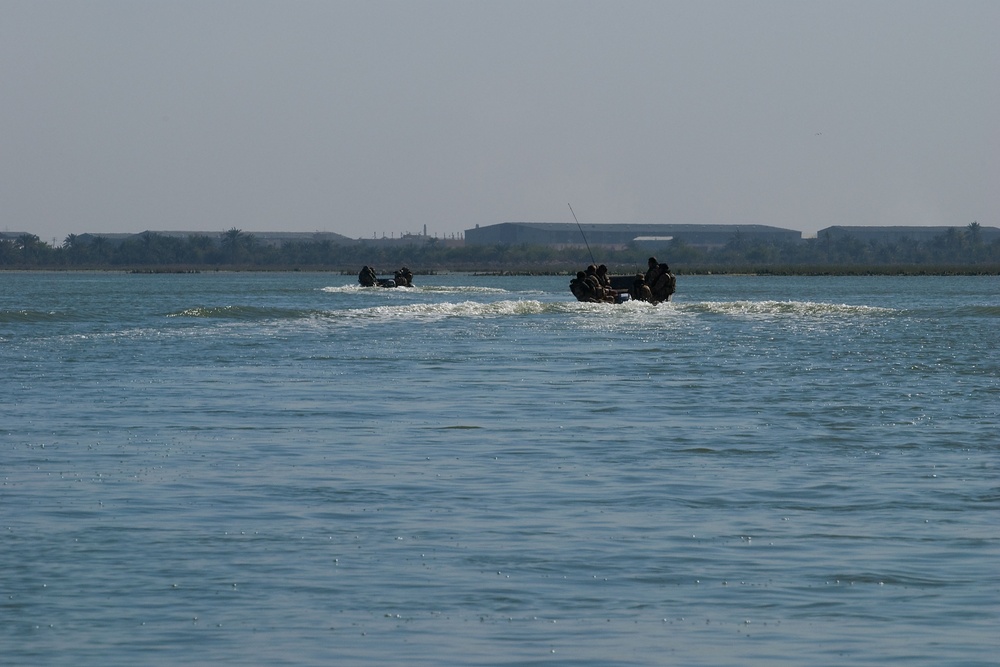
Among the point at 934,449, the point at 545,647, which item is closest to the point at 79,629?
the point at 545,647

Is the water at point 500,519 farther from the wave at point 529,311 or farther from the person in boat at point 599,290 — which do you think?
the person in boat at point 599,290

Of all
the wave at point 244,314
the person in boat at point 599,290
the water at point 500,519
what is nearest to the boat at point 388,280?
the person in boat at point 599,290

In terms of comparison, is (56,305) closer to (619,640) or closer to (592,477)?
(592,477)

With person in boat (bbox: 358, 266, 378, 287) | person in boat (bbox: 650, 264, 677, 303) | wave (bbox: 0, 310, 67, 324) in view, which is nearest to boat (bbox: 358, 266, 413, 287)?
person in boat (bbox: 358, 266, 378, 287)

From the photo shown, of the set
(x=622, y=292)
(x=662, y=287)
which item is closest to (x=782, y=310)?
(x=662, y=287)

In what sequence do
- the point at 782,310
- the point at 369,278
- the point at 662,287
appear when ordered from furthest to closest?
the point at 369,278 → the point at 662,287 → the point at 782,310

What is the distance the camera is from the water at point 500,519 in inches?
392

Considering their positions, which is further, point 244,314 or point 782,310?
point 782,310

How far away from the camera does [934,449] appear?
18781mm

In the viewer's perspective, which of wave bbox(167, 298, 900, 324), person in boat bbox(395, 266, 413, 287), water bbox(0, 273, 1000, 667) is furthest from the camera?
person in boat bbox(395, 266, 413, 287)

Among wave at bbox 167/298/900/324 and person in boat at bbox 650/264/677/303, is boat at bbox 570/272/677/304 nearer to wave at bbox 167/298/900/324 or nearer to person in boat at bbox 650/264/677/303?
person in boat at bbox 650/264/677/303

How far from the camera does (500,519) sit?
13.8 metres

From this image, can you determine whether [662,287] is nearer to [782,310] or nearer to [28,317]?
[782,310]

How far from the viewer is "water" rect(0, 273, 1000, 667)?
32.6ft
